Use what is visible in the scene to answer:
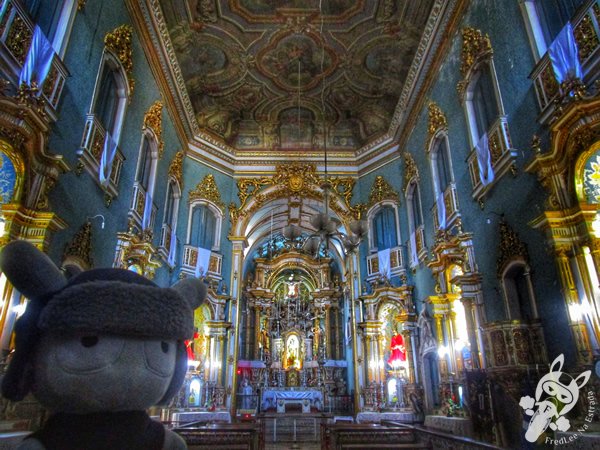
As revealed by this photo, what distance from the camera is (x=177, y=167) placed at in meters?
12.8

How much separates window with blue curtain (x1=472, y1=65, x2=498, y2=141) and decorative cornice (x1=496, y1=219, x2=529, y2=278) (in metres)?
2.24

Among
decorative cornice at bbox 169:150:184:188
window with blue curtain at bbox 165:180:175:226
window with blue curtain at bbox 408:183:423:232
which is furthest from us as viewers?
window with blue curtain at bbox 408:183:423:232

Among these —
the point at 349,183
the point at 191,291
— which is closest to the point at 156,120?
the point at 349,183

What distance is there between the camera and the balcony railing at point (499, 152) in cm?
697

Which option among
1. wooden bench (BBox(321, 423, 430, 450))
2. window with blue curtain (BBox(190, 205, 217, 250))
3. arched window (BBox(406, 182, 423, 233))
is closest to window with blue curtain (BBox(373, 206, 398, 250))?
arched window (BBox(406, 182, 423, 233))

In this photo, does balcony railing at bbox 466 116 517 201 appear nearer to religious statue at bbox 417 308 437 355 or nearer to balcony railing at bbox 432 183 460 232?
balcony railing at bbox 432 183 460 232

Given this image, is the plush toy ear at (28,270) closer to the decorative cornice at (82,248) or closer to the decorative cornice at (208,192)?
the decorative cornice at (82,248)

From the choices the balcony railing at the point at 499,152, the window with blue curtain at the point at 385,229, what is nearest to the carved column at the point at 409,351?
the window with blue curtain at the point at 385,229

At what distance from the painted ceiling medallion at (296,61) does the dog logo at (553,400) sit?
10.6m

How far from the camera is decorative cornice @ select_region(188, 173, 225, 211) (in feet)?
45.9

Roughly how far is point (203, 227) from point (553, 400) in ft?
37.8

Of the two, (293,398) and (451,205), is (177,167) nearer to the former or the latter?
(451,205)

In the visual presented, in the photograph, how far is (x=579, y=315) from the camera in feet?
16.9

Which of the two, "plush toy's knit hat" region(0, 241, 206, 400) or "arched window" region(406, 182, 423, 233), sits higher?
"arched window" region(406, 182, 423, 233)
